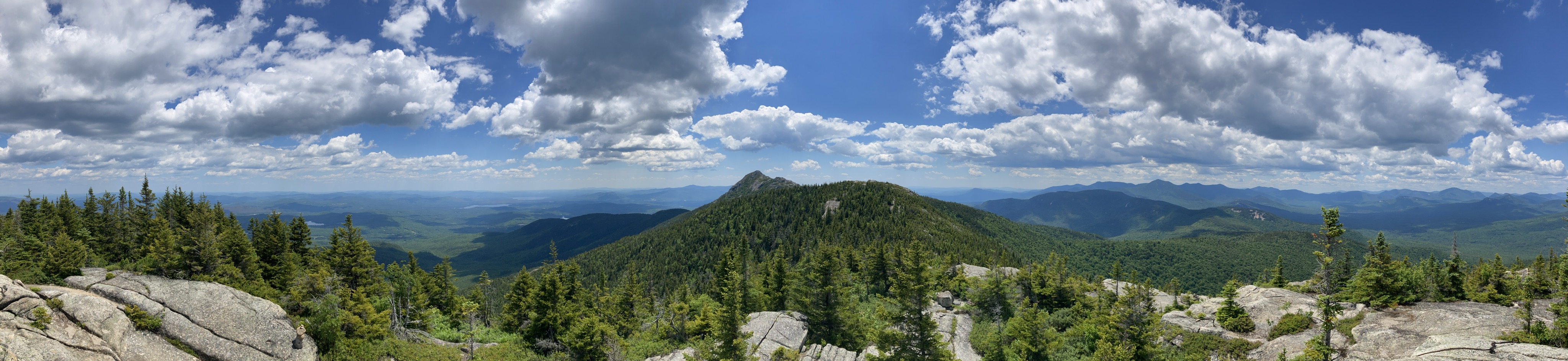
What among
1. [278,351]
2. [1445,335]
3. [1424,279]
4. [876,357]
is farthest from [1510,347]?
[278,351]

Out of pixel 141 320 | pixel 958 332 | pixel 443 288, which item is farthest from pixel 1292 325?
pixel 443 288

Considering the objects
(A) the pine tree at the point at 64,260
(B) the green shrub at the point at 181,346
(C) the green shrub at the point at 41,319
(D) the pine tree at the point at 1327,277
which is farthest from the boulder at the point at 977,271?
(A) the pine tree at the point at 64,260

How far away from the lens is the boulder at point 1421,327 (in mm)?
31797

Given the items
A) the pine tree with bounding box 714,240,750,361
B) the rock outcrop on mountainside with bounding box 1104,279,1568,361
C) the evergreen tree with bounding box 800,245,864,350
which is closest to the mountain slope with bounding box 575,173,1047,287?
the pine tree with bounding box 714,240,750,361

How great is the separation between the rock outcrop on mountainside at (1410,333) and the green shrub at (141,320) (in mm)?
77106

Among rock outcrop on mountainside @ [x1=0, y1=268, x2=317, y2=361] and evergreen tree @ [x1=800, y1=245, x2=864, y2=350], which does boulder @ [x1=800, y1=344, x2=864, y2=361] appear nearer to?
evergreen tree @ [x1=800, y1=245, x2=864, y2=350]

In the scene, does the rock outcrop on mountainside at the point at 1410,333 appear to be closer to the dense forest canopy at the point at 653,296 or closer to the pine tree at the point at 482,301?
the dense forest canopy at the point at 653,296

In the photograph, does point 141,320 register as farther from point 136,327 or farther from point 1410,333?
point 1410,333

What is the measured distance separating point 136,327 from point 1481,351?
7997cm

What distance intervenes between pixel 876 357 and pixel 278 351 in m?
43.5

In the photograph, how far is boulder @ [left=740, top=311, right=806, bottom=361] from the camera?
4456cm

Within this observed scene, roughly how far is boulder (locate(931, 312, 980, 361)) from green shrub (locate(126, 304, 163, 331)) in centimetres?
6011

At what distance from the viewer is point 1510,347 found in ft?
85.9

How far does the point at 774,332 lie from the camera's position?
4819cm
